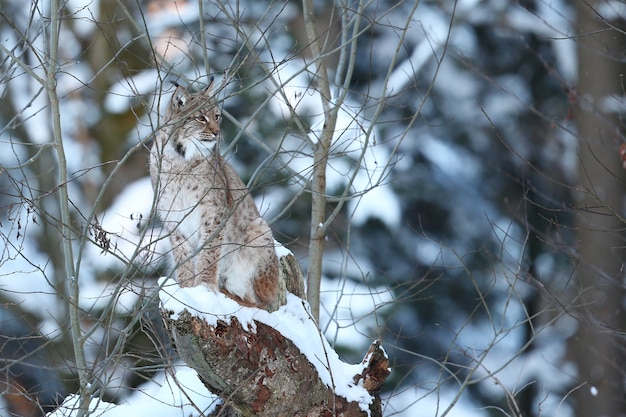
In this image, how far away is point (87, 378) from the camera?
453 centimetres

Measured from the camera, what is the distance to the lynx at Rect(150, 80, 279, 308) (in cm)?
570

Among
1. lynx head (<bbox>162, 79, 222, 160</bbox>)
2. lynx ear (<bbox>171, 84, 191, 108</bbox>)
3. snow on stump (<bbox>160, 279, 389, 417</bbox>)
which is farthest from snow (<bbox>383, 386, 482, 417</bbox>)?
lynx ear (<bbox>171, 84, 191, 108</bbox>)

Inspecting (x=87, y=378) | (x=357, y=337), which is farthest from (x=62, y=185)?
(x=357, y=337)

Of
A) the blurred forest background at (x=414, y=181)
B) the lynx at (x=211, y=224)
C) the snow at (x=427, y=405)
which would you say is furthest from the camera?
the snow at (x=427, y=405)

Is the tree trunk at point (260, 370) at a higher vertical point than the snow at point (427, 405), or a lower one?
lower

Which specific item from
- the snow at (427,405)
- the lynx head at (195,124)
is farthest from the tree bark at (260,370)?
the snow at (427,405)

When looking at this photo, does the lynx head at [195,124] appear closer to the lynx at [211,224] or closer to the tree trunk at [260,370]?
the lynx at [211,224]

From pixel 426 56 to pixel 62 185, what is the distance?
6.51 meters

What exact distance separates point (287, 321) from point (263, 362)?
0.52 m

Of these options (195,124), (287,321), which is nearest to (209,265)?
(287,321)

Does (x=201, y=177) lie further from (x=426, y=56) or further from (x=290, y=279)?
(x=426, y=56)

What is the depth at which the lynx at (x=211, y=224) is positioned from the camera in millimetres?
5703

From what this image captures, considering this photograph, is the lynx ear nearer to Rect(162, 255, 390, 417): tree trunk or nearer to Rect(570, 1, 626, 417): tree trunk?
Rect(162, 255, 390, 417): tree trunk

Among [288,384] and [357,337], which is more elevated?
[357,337]
